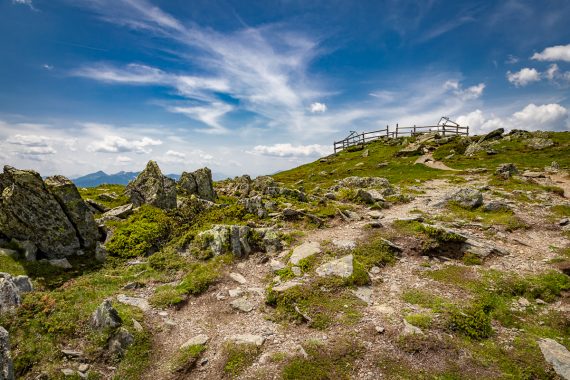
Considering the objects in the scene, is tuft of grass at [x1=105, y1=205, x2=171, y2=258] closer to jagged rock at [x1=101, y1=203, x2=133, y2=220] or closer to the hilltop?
the hilltop

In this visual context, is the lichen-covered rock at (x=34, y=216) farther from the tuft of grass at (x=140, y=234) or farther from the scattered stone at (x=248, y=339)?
the scattered stone at (x=248, y=339)

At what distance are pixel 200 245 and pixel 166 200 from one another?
921cm

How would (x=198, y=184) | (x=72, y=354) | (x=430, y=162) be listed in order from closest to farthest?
(x=72, y=354) → (x=198, y=184) → (x=430, y=162)

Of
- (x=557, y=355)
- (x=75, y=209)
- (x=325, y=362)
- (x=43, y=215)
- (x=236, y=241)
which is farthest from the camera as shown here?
(x=236, y=241)

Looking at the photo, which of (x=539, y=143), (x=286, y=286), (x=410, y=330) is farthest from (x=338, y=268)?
(x=539, y=143)

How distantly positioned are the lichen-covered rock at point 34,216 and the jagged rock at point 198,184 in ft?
50.3

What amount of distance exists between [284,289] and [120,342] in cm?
728

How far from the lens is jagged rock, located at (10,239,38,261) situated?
17925mm

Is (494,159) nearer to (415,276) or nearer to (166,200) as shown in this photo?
(415,276)

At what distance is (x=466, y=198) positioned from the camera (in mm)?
28781

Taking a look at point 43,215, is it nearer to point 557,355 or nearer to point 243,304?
point 243,304

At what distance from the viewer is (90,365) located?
37.3 ft

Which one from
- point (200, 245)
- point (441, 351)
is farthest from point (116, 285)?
point (441, 351)

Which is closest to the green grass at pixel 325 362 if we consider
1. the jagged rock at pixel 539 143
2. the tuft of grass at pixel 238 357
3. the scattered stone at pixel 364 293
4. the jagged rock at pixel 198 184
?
the tuft of grass at pixel 238 357
